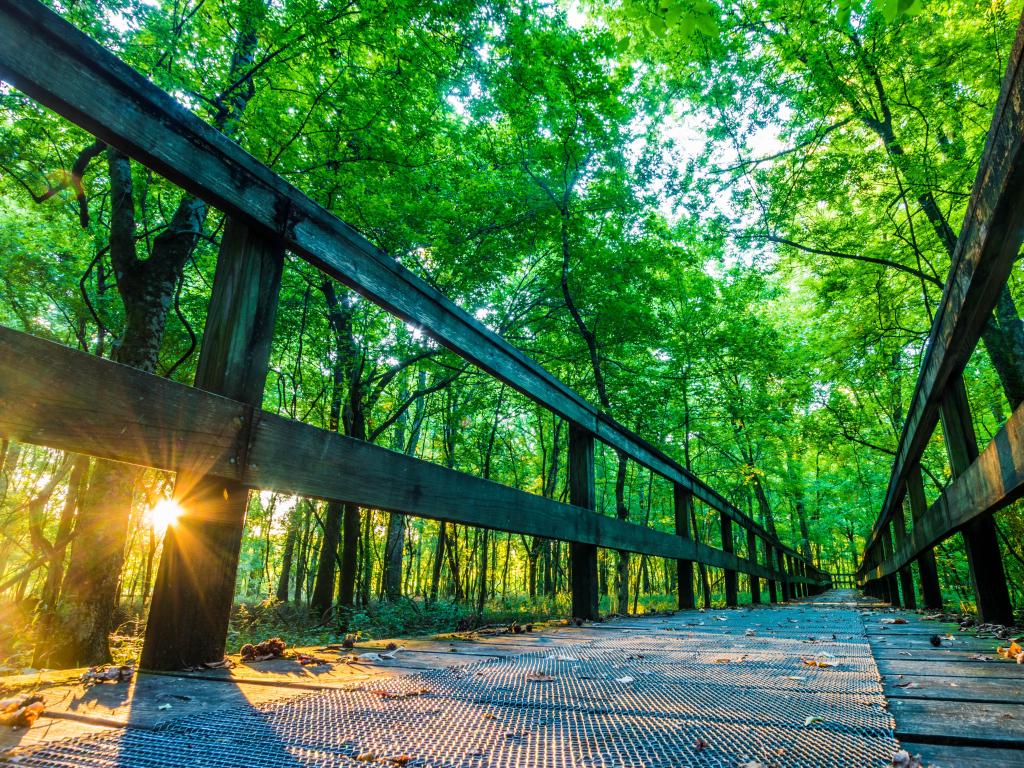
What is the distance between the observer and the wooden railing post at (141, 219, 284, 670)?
148 centimetres

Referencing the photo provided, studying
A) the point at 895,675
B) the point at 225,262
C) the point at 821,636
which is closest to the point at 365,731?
the point at 225,262

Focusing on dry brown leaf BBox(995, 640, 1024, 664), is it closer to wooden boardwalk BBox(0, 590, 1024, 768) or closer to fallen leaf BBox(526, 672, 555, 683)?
wooden boardwalk BBox(0, 590, 1024, 768)

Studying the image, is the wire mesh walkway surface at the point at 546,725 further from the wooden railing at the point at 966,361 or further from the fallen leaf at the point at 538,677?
the wooden railing at the point at 966,361

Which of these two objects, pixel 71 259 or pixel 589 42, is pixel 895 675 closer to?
pixel 589 42

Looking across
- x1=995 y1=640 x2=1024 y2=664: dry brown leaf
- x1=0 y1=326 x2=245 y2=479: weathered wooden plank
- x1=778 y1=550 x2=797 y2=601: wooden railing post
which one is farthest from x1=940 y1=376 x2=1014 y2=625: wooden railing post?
x1=778 y1=550 x2=797 y2=601: wooden railing post

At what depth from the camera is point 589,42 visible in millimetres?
7461

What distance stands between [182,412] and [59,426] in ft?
0.89

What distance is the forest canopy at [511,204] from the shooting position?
5160 millimetres

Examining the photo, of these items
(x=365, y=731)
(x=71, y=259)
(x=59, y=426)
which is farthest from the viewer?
(x=71, y=259)

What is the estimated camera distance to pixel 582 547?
12.1 ft

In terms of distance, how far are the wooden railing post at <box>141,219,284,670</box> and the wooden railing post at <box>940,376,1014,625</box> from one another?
3.31 meters

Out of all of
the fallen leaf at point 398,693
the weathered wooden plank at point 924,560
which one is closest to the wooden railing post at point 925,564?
the weathered wooden plank at point 924,560

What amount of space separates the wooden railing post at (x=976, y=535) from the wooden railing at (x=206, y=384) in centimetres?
257

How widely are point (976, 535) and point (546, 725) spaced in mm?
3088
